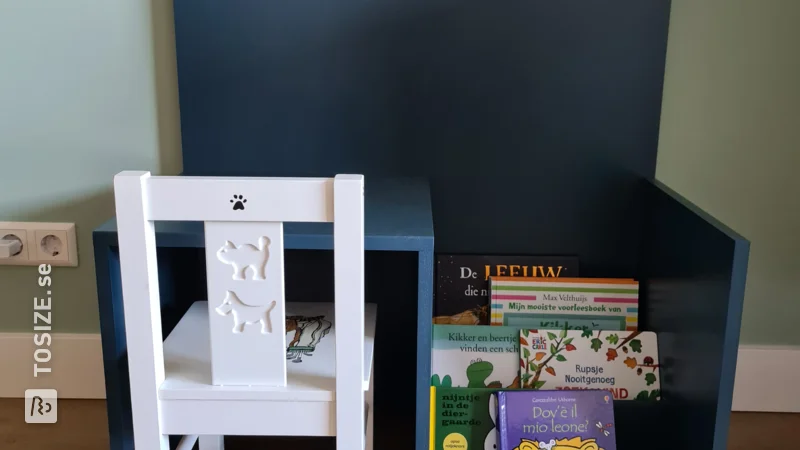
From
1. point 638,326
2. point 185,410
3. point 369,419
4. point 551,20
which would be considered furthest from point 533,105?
point 185,410

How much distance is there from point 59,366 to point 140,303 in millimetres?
816

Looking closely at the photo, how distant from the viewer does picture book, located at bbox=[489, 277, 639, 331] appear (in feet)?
4.61

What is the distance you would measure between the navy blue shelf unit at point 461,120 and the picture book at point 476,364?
187 millimetres

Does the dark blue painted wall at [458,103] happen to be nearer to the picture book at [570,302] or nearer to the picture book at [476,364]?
the picture book at [570,302]

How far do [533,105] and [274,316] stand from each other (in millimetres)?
725

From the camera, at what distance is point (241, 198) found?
2.91 feet

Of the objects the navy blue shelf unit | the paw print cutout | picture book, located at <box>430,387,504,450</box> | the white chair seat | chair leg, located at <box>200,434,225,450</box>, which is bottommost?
chair leg, located at <box>200,434,225,450</box>

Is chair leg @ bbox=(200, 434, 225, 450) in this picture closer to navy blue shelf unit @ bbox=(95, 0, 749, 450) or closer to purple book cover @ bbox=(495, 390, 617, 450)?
navy blue shelf unit @ bbox=(95, 0, 749, 450)

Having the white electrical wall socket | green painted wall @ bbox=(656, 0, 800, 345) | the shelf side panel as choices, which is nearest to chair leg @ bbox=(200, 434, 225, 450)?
the white electrical wall socket

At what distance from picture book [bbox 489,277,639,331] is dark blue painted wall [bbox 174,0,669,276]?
0.08 m

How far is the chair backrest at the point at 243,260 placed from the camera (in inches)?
34.9

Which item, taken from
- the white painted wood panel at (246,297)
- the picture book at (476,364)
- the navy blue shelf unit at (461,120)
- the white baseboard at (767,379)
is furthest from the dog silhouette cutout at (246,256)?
the white baseboard at (767,379)

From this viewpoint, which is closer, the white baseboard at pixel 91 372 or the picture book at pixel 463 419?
the picture book at pixel 463 419

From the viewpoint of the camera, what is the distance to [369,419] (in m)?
1.33
